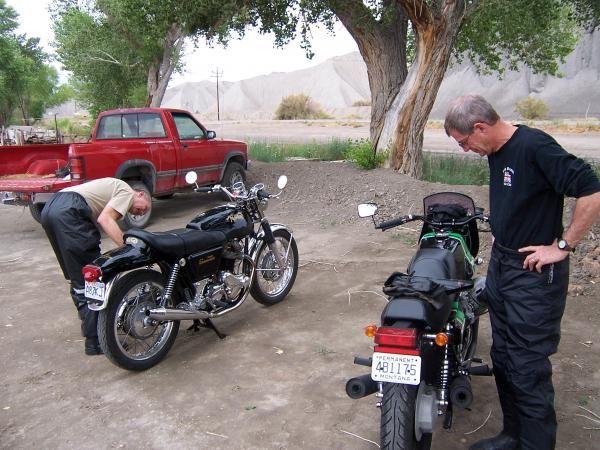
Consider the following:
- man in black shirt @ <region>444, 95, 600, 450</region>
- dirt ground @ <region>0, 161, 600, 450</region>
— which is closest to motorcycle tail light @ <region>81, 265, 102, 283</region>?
dirt ground @ <region>0, 161, 600, 450</region>

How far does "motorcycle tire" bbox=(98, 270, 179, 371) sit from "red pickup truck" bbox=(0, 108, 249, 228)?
439 centimetres

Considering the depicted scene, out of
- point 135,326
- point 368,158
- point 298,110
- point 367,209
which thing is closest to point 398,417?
point 367,209

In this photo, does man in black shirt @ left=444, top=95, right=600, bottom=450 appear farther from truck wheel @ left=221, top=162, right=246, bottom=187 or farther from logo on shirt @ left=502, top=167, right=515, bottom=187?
truck wheel @ left=221, top=162, right=246, bottom=187

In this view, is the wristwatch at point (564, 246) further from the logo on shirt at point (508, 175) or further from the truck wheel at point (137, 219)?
the truck wheel at point (137, 219)

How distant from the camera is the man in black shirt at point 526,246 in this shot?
8.85ft

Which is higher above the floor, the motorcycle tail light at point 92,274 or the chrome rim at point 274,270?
the motorcycle tail light at point 92,274

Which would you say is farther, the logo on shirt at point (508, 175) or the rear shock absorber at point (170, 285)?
the rear shock absorber at point (170, 285)

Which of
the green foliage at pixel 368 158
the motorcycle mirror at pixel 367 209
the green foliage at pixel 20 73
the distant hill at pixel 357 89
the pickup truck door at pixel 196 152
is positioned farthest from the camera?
the distant hill at pixel 357 89

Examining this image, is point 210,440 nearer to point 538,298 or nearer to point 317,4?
point 538,298

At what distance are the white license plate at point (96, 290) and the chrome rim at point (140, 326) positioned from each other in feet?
0.60

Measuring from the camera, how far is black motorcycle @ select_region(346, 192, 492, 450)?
2.52 m

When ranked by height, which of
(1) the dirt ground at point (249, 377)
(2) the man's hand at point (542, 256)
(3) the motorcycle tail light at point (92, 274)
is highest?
(2) the man's hand at point (542, 256)

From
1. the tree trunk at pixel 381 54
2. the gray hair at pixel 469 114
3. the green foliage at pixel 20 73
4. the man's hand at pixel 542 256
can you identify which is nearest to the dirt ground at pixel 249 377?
the man's hand at pixel 542 256

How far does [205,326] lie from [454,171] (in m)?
9.20
